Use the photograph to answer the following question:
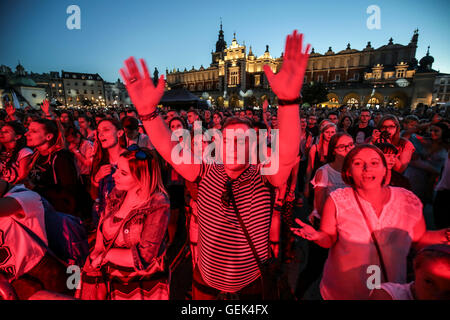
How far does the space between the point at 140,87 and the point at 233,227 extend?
1.26 meters

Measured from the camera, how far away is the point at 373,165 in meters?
1.61

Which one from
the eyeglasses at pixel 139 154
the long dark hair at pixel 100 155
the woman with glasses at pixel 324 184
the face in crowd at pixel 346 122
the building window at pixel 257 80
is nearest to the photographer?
the eyeglasses at pixel 139 154

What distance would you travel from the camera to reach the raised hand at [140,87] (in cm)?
155

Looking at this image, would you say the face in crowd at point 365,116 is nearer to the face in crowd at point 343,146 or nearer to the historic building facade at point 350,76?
the face in crowd at point 343,146

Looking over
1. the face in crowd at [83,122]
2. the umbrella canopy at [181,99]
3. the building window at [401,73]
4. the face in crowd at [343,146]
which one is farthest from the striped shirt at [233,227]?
the building window at [401,73]

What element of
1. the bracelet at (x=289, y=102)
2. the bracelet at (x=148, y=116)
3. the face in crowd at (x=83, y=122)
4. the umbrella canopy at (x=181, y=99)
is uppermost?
the umbrella canopy at (x=181, y=99)

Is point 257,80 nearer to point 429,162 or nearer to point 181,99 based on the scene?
point 181,99

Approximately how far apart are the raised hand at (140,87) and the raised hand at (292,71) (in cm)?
87

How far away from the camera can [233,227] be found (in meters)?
1.54

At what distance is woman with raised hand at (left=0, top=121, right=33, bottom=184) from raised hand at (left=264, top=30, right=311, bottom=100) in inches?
111
